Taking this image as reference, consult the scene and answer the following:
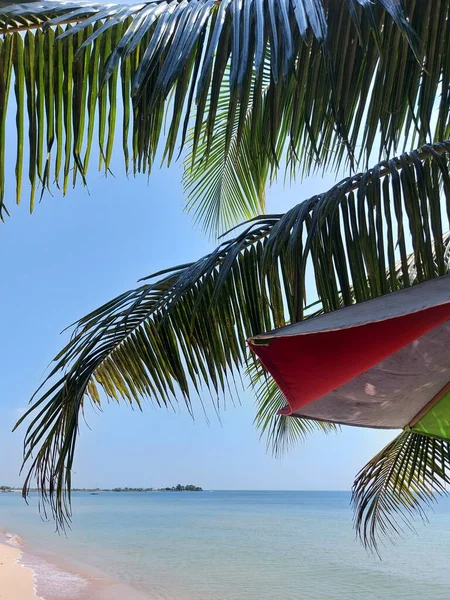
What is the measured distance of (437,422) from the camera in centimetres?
184

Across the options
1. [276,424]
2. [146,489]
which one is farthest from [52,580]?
[146,489]

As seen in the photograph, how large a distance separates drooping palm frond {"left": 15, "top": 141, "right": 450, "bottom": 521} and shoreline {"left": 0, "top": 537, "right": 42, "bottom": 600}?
9.93m

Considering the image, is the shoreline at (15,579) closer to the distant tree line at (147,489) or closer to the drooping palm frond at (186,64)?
the drooping palm frond at (186,64)

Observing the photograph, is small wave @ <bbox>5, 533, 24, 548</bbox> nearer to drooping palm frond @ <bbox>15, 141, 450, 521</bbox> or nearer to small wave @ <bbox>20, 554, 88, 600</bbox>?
small wave @ <bbox>20, 554, 88, 600</bbox>

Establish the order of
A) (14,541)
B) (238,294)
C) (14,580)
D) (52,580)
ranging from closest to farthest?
(238,294)
(14,580)
(52,580)
(14,541)

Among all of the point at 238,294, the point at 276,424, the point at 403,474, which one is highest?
the point at 238,294

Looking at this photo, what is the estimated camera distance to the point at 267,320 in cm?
231

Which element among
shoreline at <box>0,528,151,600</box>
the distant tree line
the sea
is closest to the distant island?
the distant tree line

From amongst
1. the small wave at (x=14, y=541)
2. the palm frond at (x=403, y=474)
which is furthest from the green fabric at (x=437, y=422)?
the small wave at (x=14, y=541)

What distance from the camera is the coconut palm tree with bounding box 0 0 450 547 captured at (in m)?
1.12

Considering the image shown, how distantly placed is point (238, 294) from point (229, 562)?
19342 mm

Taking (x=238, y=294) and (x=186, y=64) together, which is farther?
(x=238, y=294)

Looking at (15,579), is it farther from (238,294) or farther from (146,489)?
(146,489)

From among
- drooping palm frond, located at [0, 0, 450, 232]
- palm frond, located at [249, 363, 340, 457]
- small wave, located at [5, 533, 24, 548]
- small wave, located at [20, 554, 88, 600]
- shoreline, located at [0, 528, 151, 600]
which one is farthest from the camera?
small wave, located at [5, 533, 24, 548]
